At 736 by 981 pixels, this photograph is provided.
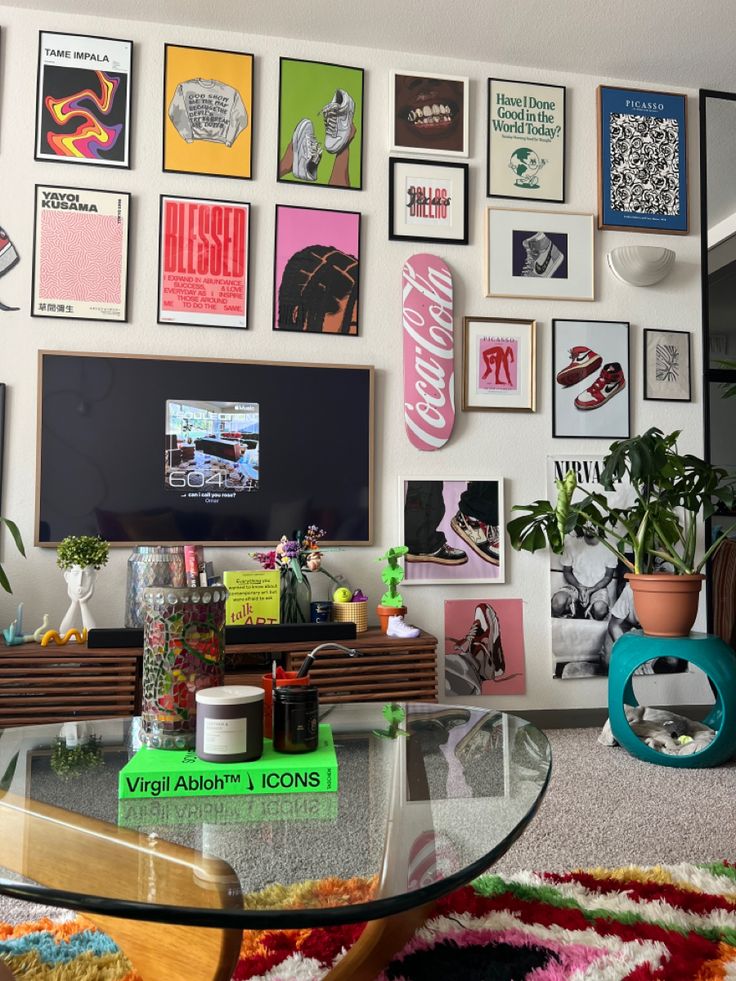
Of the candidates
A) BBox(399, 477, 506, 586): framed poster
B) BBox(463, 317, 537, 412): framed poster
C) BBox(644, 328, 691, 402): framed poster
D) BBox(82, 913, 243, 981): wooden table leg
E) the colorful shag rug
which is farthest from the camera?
BBox(644, 328, 691, 402): framed poster

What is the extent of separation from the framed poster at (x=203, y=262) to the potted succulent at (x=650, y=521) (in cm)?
149

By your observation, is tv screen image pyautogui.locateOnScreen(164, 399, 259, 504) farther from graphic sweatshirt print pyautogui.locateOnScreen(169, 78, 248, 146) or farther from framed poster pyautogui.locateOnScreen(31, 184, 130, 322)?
graphic sweatshirt print pyautogui.locateOnScreen(169, 78, 248, 146)

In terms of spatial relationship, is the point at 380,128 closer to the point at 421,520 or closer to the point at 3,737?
the point at 421,520

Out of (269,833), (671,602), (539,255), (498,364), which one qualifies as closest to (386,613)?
(671,602)

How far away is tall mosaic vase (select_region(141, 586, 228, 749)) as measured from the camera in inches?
50.0

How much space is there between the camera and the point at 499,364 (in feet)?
11.4

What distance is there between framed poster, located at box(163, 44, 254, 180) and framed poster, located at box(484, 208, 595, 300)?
1.12 meters

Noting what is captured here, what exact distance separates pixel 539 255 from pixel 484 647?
1757 mm

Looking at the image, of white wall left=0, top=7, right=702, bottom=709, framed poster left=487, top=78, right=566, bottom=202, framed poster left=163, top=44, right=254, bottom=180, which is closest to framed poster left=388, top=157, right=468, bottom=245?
white wall left=0, top=7, right=702, bottom=709

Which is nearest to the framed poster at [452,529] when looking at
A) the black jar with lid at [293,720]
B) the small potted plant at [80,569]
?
the small potted plant at [80,569]

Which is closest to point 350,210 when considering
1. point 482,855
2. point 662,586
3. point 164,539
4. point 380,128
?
point 380,128

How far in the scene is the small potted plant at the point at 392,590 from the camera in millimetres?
3160

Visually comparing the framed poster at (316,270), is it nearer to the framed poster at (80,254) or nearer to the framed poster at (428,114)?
the framed poster at (428,114)

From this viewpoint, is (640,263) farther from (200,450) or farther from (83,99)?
(83,99)
